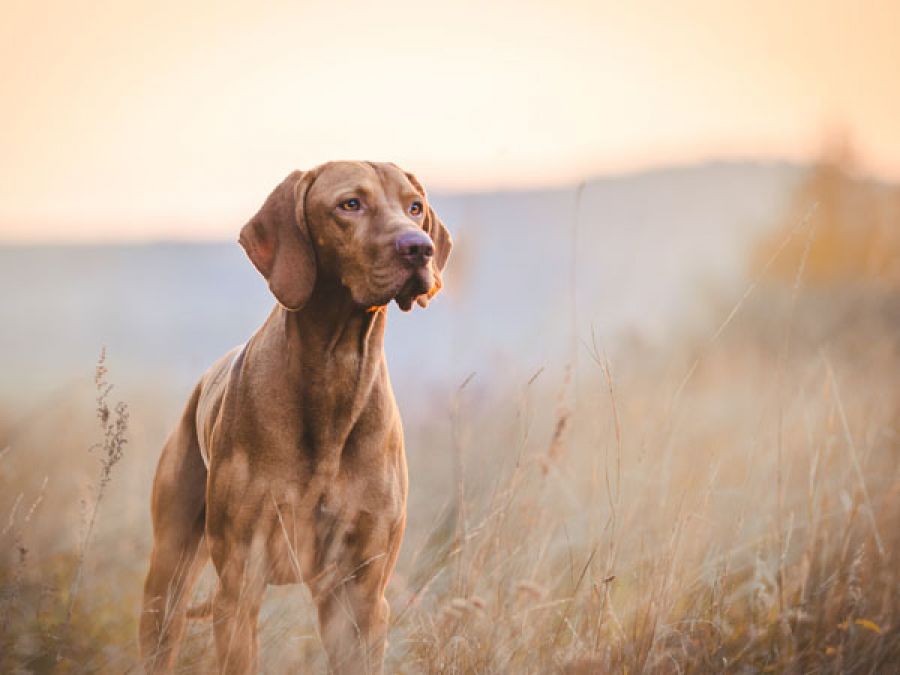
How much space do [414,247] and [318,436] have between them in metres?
0.86

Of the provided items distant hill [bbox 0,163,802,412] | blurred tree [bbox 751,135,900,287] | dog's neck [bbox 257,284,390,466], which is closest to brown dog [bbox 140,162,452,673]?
dog's neck [bbox 257,284,390,466]

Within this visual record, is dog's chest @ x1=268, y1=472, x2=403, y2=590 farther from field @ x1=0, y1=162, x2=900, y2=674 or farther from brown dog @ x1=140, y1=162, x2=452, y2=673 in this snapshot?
field @ x1=0, y1=162, x2=900, y2=674

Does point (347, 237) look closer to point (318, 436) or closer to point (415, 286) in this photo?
point (415, 286)

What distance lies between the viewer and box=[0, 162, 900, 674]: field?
3799mm

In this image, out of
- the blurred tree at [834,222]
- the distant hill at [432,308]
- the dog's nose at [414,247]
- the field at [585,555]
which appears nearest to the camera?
the dog's nose at [414,247]

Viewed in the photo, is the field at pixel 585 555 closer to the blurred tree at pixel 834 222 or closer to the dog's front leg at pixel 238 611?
the dog's front leg at pixel 238 611

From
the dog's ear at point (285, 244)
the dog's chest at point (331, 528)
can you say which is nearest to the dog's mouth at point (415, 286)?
the dog's ear at point (285, 244)

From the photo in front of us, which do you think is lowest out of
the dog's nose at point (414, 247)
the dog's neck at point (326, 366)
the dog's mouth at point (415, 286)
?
the dog's neck at point (326, 366)

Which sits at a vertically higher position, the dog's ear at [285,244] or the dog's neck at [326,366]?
the dog's ear at [285,244]

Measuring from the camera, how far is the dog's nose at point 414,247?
11.8 feet

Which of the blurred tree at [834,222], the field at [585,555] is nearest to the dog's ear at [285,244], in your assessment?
the field at [585,555]

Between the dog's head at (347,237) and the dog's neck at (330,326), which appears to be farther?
the dog's neck at (330,326)

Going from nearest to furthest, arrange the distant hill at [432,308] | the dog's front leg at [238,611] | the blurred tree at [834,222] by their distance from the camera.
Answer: the dog's front leg at [238,611]
the distant hill at [432,308]
the blurred tree at [834,222]

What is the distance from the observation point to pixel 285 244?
12.7 feet
